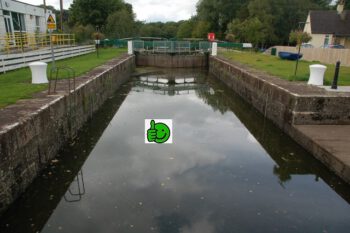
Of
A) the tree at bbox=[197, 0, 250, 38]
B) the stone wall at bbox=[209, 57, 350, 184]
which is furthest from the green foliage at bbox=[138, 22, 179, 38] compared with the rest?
the stone wall at bbox=[209, 57, 350, 184]

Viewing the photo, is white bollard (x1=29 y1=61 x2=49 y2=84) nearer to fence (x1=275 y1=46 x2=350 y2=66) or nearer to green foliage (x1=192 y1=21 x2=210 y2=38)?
fence (x1=275 y1=46 x2=350 y2=66)

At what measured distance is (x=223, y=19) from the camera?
5259 centimetres

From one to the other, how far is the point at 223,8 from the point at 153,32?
14.2 meters

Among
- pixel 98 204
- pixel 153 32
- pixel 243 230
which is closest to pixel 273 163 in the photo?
pixel 243 230

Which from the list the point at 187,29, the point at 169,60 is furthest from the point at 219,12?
the point at 169,60

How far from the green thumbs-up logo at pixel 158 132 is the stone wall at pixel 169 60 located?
17.3 metres

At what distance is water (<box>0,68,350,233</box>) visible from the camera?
13.6ft

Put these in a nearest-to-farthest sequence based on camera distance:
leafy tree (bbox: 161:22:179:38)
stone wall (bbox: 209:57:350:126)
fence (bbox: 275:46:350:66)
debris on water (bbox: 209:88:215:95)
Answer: stone wall (bbox: 209:57:350:126), debris on water (bbox: 209:88:215:95), fence (bbox: 275:46:350:66), leafy tree (bbox: 161:22:179:38)

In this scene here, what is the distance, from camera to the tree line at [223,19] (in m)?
35.4

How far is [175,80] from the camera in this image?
18.4 meters

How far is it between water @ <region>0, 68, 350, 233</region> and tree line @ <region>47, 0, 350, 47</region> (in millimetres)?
26261

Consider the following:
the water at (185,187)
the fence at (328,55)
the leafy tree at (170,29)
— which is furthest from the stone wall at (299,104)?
the leafy tree at (170,29)

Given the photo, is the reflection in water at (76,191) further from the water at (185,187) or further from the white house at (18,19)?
the white house at (18,19)

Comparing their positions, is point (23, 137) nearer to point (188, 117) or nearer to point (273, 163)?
point (273, 163)
